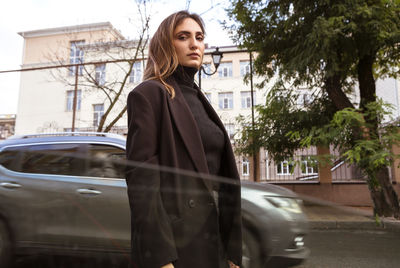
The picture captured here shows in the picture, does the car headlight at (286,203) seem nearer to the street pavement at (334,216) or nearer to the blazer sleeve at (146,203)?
the street pavement at (334,216)

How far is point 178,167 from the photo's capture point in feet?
1.94

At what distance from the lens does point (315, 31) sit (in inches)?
161

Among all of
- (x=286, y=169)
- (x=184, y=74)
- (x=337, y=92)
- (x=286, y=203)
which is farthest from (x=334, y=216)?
(x=337, y=92)

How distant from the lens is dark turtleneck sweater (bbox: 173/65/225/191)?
0.70m

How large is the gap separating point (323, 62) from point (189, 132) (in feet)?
15.1

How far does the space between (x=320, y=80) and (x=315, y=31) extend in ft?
3.99

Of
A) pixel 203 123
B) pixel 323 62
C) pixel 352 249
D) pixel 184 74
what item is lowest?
pixel 352 249

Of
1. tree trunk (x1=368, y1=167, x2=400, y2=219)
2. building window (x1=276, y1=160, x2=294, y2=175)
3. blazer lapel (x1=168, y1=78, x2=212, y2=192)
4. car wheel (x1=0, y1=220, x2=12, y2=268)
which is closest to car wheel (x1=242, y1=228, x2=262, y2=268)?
blazer lapel (x1=168, y1=78, x2=212, y2=192)

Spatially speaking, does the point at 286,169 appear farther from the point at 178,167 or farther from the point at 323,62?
the point at 178,167

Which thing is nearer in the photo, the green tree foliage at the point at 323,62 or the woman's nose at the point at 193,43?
the woman's nose at the point at 193,43

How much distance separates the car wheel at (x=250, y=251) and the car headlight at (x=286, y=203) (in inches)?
4.3

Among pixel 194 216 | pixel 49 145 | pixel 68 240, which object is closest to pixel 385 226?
pixel 194 216

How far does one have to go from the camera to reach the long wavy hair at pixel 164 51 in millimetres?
720

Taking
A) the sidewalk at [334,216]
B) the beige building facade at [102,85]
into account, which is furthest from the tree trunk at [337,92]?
the sidewalk at [334,216]
